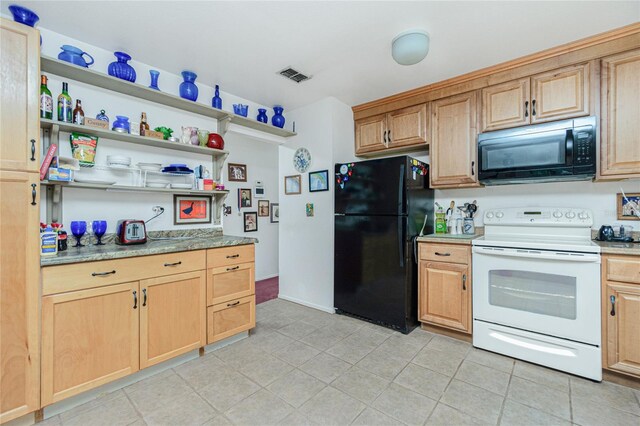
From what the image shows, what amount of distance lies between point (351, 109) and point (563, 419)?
127 inches

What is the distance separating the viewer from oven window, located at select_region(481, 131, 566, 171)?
2287 millimetres

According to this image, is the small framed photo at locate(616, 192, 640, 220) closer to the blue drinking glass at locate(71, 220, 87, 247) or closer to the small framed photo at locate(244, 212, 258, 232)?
the blue drinking glass at locate(71, 220, 87, 247)

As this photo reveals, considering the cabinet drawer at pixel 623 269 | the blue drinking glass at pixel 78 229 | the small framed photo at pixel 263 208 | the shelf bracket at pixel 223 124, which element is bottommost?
the cabinet drawer at pixel 623 269

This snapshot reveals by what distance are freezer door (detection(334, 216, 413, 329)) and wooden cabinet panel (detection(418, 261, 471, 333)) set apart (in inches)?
6.6

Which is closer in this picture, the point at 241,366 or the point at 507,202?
the point at 241,366

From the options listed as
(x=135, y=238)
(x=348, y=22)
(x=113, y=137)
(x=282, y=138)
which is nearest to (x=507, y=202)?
(x=348, y=22)

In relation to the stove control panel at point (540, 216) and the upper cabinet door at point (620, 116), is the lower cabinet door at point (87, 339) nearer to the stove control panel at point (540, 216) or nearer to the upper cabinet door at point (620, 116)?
the stove control panel at point (540, 216)

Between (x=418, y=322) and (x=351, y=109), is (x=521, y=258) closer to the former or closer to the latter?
(x=418, y=322)

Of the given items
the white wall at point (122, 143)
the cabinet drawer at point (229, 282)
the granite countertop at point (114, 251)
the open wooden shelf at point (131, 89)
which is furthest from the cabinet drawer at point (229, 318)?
the open wooden shelf at point (131, 89)

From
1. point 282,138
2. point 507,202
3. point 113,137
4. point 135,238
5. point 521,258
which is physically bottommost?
point 521,258

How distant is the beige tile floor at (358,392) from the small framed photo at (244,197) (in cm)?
272

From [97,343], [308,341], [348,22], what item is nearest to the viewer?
[97,343]

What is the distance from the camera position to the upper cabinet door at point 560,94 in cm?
221

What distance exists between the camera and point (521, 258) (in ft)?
7.24
